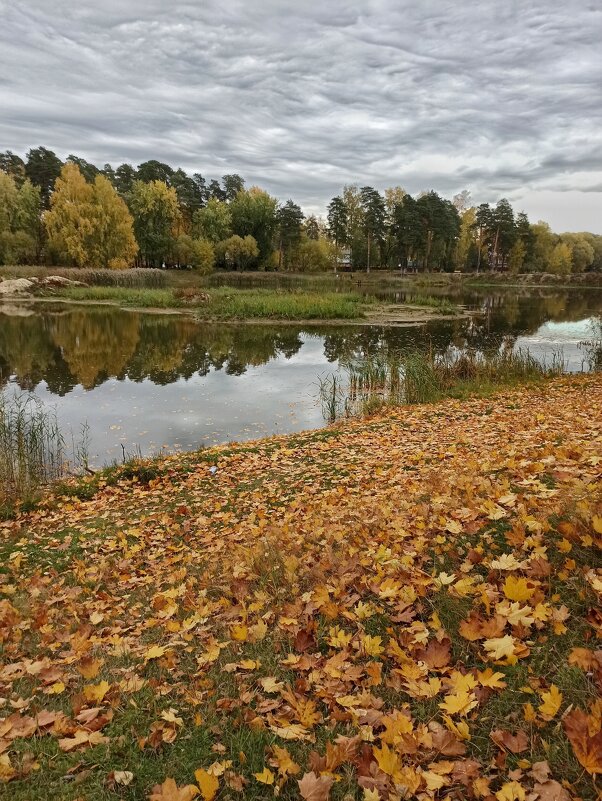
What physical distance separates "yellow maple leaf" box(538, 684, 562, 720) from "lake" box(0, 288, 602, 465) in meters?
9.13

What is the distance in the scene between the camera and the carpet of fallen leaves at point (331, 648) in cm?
225

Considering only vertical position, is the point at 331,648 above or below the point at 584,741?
below

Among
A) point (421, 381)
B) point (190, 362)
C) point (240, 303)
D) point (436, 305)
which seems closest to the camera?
point (421, 381)

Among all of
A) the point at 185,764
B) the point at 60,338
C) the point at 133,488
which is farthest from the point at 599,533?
the point at 60,338

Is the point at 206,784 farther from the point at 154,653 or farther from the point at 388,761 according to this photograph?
the point at 154,653

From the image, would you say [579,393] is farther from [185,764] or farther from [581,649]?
[185,764]

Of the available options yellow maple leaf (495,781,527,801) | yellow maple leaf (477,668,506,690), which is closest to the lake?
yellow maple leaf (477,668,506,690)

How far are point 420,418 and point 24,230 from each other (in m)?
63.7

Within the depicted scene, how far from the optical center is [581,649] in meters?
2.57

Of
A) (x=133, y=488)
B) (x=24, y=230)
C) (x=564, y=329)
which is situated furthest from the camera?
(x=24, y=230)

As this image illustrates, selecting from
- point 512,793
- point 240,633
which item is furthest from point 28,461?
point 512,793

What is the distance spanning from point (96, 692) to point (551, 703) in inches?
97.2

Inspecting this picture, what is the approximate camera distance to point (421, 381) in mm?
14148

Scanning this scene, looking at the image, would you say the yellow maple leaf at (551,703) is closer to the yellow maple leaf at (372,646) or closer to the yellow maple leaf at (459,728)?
the yellow maple leaf at (459,728)
